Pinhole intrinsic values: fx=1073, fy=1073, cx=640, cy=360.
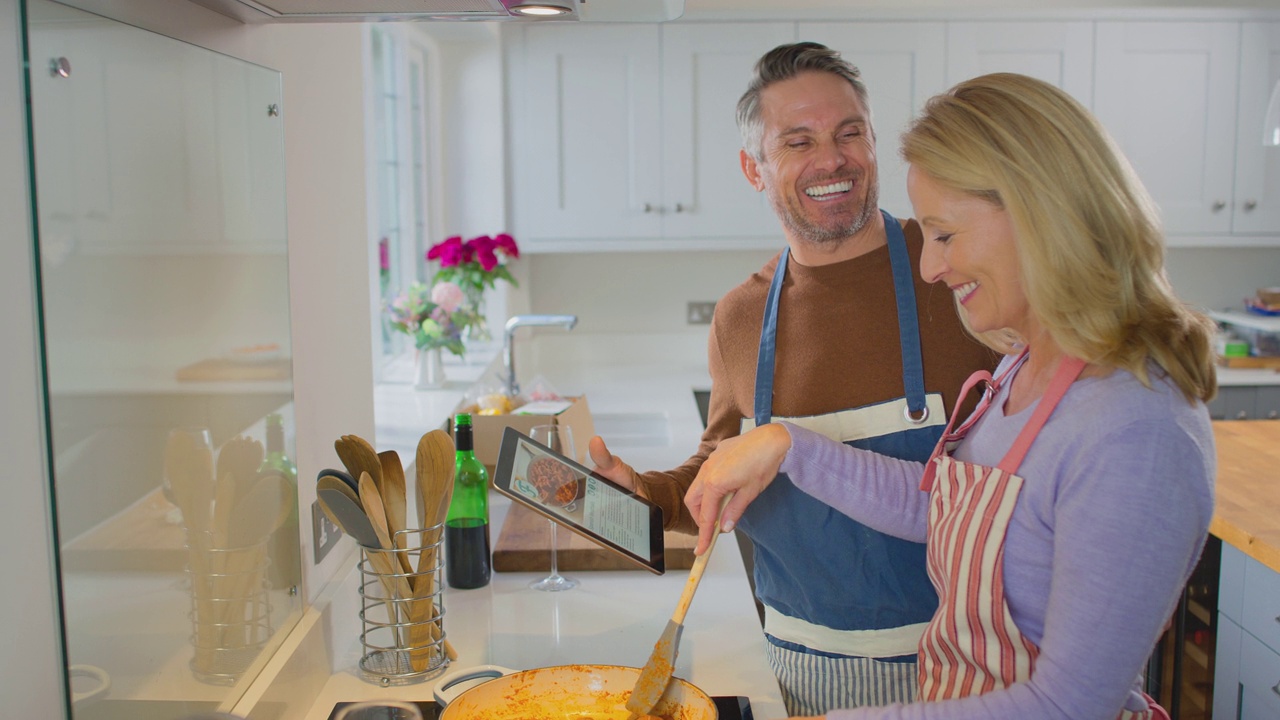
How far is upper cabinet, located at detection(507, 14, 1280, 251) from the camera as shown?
3732 millimetres

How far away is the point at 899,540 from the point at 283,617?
753 millimetres

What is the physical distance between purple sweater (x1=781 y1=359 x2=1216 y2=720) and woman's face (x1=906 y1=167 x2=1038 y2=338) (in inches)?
4.4

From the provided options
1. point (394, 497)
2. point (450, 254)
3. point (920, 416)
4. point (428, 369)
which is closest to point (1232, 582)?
point (920, 416)

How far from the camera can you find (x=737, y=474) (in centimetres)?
117

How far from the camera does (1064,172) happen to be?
977 mm

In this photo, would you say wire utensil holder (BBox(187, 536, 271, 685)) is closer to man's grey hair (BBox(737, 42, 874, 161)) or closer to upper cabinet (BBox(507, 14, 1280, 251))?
man's grey hair (BBox(737, 42, 874, 161))

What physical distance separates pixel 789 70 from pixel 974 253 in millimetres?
584

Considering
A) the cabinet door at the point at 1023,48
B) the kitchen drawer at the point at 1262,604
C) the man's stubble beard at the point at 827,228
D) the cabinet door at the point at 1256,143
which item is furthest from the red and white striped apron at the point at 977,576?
the cabinet door at the point at 1256,143

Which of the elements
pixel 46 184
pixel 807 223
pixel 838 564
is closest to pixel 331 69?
pixel 807 223

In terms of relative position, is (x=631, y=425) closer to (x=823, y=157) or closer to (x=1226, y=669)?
(x=1226, y=669)

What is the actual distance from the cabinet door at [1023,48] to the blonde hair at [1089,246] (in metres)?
2.93

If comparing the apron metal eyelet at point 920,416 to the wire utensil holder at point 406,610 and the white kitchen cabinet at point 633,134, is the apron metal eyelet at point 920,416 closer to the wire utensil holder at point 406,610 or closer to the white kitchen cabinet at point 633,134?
the wire utensil holder at point 406,610

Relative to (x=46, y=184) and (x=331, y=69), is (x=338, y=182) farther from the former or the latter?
(x=46, y=184)

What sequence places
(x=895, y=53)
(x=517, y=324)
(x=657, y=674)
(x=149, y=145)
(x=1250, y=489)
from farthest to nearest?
1. (x=895, y=53)
2. (x=517, y=324)
3. (x=1250, y=489)
4. (x=657, y=674)
5. (x=149, y=145)
